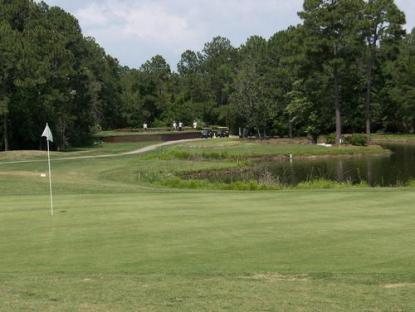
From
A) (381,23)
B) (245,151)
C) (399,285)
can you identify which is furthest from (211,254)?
(381,23)

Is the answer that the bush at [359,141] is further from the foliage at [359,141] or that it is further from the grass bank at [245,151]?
the grass bank at [245,151]

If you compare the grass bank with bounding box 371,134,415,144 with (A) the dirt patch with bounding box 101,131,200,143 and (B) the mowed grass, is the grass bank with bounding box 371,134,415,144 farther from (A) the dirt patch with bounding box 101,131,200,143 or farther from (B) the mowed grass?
(B) the mowed grass

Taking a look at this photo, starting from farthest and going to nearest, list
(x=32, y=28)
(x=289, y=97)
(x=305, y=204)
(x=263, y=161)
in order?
(x=289, y=97) → (x=32, y=28) → (x=263, y=161) → (x=305, y=204)

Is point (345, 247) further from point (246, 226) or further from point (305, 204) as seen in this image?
point (305, 204)

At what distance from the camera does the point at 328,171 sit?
149 ft

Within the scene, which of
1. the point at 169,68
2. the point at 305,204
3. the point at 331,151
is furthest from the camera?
the point at 169,68

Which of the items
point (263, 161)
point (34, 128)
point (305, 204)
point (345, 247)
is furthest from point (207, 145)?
point (345, 247)

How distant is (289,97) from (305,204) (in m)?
76.2

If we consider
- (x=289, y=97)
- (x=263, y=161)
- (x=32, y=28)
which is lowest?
(x=263, y=161)

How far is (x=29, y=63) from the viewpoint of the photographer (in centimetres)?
5834

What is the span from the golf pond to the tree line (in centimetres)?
1793

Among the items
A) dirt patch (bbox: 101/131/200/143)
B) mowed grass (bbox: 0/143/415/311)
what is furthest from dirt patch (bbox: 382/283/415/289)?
dirt patch (bbox: 101/131/200/143)

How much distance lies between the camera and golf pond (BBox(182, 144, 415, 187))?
3781cm

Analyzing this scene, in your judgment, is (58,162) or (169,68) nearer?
(58,162)
